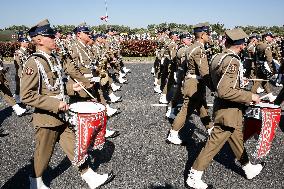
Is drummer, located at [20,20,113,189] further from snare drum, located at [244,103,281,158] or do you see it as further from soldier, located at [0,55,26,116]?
soldier, located at [0,55,26,116]

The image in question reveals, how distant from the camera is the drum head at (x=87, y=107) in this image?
4204 mm

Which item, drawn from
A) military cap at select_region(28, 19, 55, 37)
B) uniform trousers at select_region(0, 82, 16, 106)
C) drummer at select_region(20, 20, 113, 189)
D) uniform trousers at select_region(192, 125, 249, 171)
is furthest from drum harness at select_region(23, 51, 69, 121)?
uniform trousers at select_region(0, 82, 16, 106)

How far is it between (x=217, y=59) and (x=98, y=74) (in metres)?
4.22

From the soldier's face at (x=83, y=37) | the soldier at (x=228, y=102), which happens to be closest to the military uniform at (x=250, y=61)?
the soldier's face at (x=83, y=37)

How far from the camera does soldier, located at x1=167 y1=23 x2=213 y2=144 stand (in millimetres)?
5789

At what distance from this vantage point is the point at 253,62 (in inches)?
436

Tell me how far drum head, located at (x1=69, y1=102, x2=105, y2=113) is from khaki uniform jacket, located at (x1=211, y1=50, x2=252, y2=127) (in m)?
1.59

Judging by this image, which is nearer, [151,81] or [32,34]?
[32,34]

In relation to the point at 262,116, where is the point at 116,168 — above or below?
below

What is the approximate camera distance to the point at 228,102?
14.6 ft

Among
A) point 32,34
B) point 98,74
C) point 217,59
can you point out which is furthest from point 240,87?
point 98,74

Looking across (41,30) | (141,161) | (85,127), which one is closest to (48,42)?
(41,30)

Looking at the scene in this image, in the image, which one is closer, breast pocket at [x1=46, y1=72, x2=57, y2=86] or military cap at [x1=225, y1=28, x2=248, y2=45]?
breast pocket at [x1=46, y1=72, x2=57, y2=86]

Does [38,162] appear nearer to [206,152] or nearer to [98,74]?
[206,152]
